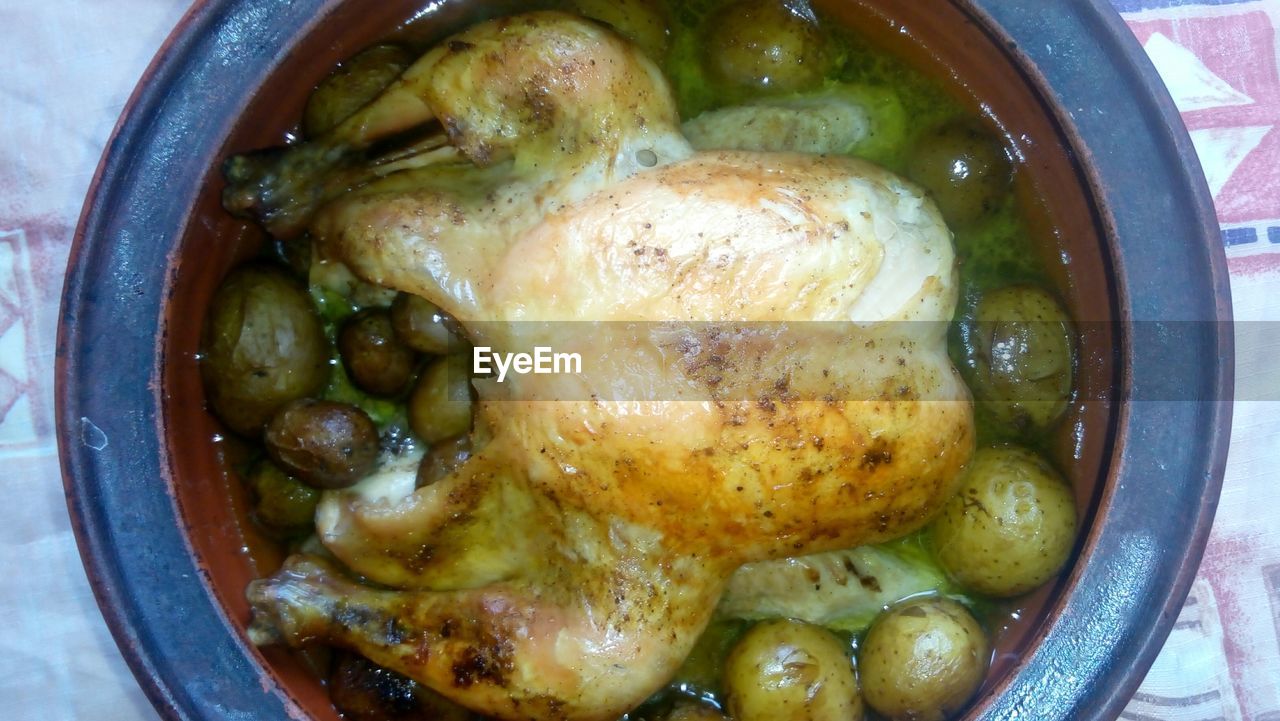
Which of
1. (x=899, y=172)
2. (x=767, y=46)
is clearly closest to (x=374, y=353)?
(x=767, y=46)

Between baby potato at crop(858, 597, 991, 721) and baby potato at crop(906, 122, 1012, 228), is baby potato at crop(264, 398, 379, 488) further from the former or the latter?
baby potato at crop(906, 122, 1012, 228)

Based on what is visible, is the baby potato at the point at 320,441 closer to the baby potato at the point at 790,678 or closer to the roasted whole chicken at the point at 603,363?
the roasted whole chicken at the point at 603,363

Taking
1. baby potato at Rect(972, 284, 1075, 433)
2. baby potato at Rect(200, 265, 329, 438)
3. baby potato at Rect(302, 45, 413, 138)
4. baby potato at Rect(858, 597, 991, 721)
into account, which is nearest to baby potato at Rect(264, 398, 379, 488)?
baby potato at Rect(200, 265, 329, 438)

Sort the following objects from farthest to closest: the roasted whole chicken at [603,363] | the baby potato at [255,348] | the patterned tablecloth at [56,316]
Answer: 1. the patterned tablecloth at [56,316]
2. the baby potato at [255,348]
3. the roasted whole chicken at [603,363]

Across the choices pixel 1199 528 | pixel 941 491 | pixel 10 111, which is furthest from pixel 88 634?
pixel 1199 528

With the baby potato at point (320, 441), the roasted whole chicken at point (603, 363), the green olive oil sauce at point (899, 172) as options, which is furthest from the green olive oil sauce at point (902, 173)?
the baby potato at point (320, 441)

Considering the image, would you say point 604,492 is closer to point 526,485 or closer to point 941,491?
point 526,485
